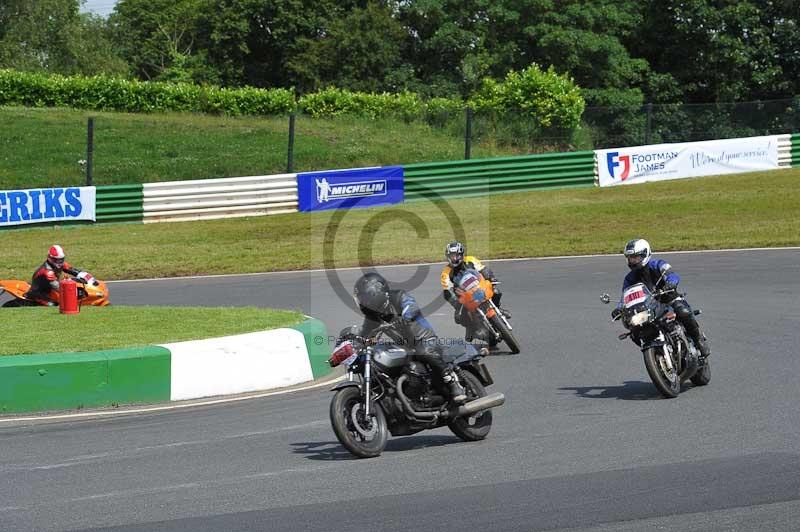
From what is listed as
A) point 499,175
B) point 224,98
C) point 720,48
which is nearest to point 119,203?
point 499,175

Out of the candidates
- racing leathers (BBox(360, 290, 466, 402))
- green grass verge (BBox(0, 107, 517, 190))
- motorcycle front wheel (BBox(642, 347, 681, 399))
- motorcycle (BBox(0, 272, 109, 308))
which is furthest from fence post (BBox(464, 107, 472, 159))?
racing leathers (BBox(360, 290, 466, 402))

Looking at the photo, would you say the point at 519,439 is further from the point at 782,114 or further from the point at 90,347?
the point at 782,114

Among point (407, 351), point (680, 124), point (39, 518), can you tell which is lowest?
point (39, 518)

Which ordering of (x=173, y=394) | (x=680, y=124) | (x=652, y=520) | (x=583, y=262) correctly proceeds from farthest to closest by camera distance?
(x=680, y=124) → (x=583, y=262) → (x=173, y=394) → (x=652, y=520)

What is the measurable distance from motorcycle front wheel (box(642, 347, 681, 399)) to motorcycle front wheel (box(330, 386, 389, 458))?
10.1ft

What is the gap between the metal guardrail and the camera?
28172 millimetres

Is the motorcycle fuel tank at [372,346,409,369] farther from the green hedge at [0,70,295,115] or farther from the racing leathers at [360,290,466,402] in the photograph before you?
the green hedge at [0,70,295,115]

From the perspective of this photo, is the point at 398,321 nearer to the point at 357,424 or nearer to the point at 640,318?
the point at 357,424

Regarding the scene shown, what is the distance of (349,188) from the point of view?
2858 cm

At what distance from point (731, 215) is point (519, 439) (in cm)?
1997

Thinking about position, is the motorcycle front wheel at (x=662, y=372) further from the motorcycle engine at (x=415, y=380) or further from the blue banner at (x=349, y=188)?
the blue banner at (x=349, y=188)

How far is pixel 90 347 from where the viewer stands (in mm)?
11336

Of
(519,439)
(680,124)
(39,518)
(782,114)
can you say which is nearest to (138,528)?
(39,518)

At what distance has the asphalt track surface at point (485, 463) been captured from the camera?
6504 millimetres
